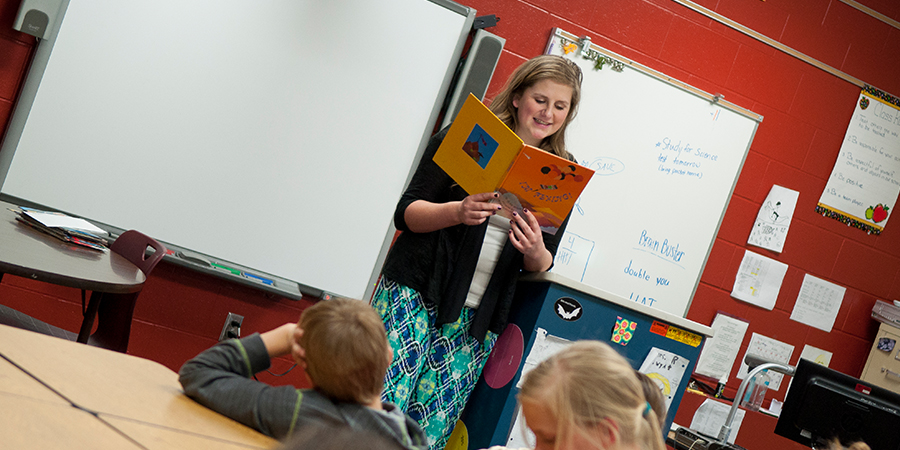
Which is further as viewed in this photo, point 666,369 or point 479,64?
point 479,64

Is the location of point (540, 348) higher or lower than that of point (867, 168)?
lower

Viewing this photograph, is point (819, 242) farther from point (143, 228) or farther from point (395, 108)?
point (143, 228)

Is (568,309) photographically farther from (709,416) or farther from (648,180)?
(709,416)

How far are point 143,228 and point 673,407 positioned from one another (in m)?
2.02

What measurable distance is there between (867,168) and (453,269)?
116 inches

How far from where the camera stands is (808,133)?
3.57m

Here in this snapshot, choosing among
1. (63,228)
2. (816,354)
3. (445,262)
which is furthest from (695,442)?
(63,228)

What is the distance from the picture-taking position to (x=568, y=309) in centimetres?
196

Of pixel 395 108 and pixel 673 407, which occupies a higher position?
pixel 395 108

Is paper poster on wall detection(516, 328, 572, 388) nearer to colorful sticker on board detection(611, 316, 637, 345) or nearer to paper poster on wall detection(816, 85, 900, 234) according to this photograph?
colorful sticker on board detection(611, 316, 637, 345)

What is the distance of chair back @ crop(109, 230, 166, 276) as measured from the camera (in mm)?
2043

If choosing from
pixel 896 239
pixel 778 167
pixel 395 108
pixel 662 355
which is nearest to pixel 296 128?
pixel 395 108

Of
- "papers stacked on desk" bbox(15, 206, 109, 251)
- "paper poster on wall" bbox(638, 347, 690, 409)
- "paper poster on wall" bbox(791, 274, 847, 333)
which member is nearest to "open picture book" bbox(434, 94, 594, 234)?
"paper poster on wall" bbox(638, 347, 690, 409)

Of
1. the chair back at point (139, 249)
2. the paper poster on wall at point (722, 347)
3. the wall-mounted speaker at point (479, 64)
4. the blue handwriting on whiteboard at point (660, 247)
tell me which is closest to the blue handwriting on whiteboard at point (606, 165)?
the blue handwriting on whiteboard at point (660, 247)
